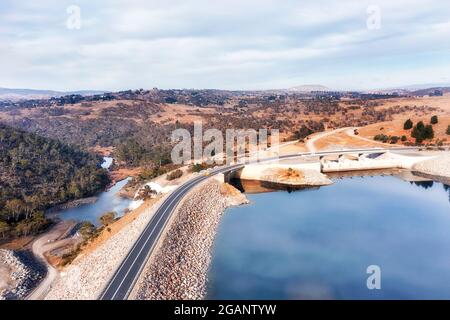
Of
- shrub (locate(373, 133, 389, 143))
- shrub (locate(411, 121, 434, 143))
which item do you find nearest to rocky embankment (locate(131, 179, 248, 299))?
shrub (locate(373, 133, 389, 143))

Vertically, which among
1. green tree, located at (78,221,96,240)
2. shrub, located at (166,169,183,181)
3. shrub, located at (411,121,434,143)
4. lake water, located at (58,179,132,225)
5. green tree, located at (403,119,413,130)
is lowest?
lake water, located at (58,179,132,225)

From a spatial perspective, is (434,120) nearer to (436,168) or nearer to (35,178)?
(436,168)

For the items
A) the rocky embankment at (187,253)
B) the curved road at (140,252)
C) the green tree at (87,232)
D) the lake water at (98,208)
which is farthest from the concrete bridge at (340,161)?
the green tree at (87,232)

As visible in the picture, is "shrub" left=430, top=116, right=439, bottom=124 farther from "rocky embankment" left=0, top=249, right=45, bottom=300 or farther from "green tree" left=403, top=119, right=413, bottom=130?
"rocky embankment" left=0, top=249, right=45, bottom=300

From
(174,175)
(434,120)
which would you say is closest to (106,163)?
(174,175)

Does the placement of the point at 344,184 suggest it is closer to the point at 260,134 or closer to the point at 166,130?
the point at 260,134

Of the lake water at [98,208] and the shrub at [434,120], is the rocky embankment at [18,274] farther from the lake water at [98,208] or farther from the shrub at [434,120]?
the shrub at [434,120]

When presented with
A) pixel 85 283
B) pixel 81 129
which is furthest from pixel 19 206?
pixel 81 129
